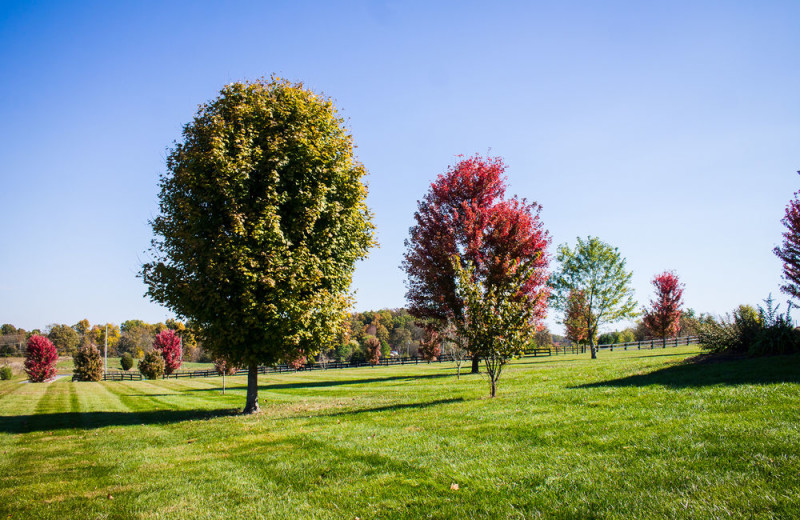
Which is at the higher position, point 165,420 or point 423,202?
point 423,202

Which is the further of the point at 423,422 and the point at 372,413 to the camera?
the point at 372,413

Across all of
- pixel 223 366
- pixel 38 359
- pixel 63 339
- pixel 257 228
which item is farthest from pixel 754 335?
pixel 63 339

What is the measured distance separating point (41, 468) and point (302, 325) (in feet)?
23.2

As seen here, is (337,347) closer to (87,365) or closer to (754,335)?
(87,365)

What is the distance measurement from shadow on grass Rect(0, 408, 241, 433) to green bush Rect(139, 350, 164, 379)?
35167 millimetres

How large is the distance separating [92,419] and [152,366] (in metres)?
39.1

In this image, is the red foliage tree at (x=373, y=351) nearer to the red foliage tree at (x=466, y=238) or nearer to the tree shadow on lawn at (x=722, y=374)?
the red foliage tree at (x=466, y=238)

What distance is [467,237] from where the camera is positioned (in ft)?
83.8

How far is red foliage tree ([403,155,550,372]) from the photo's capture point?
25.2 metres

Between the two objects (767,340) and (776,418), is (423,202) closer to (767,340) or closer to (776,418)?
(767,340)

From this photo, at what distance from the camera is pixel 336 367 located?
62969 millimetres

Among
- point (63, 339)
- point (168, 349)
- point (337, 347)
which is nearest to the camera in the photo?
point (168, 349)

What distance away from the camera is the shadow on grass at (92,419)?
585 inches

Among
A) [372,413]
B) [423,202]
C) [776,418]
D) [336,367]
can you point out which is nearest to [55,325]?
[336,367]
